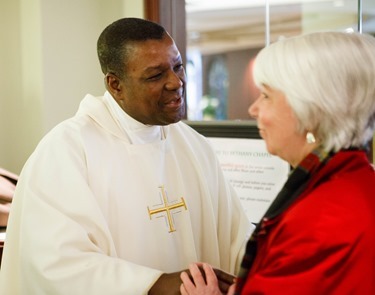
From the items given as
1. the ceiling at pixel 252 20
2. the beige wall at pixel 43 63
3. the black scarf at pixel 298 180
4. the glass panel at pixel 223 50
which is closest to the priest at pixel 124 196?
the black scarf at pixel 298 180

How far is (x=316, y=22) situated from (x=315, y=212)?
5.38m

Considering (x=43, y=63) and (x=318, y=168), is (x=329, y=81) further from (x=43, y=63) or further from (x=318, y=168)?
(x=43, y=63)

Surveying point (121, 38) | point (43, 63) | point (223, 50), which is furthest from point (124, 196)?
point (223, 50)

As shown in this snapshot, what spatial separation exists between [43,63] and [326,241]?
8.10ft

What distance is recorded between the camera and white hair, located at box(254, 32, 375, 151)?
4.44 ft

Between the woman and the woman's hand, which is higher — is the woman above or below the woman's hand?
above

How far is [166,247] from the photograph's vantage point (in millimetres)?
2139

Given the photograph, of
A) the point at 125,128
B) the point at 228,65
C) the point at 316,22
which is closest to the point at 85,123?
the point at 125,128

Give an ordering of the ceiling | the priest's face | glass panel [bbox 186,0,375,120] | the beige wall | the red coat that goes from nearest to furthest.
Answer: the red coat
the priest's face
the beige wall
the ceiling
glass panel [bbox 186,0,375,120]

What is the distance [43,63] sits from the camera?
133 inches

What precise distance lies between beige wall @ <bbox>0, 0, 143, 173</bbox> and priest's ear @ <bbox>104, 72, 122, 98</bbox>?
132cm

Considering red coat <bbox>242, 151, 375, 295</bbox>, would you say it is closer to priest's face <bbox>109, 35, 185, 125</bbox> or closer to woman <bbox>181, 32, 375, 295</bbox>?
woman <bbox>181, 32, 375, 295</bbox>

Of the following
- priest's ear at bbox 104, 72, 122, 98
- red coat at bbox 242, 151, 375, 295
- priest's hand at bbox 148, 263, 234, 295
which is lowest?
priest's hand at bbox 148, 263, 234, 295

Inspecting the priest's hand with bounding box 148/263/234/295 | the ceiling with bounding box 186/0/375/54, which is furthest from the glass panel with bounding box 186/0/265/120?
the priest's hand with bounding box 148/263/234/295
